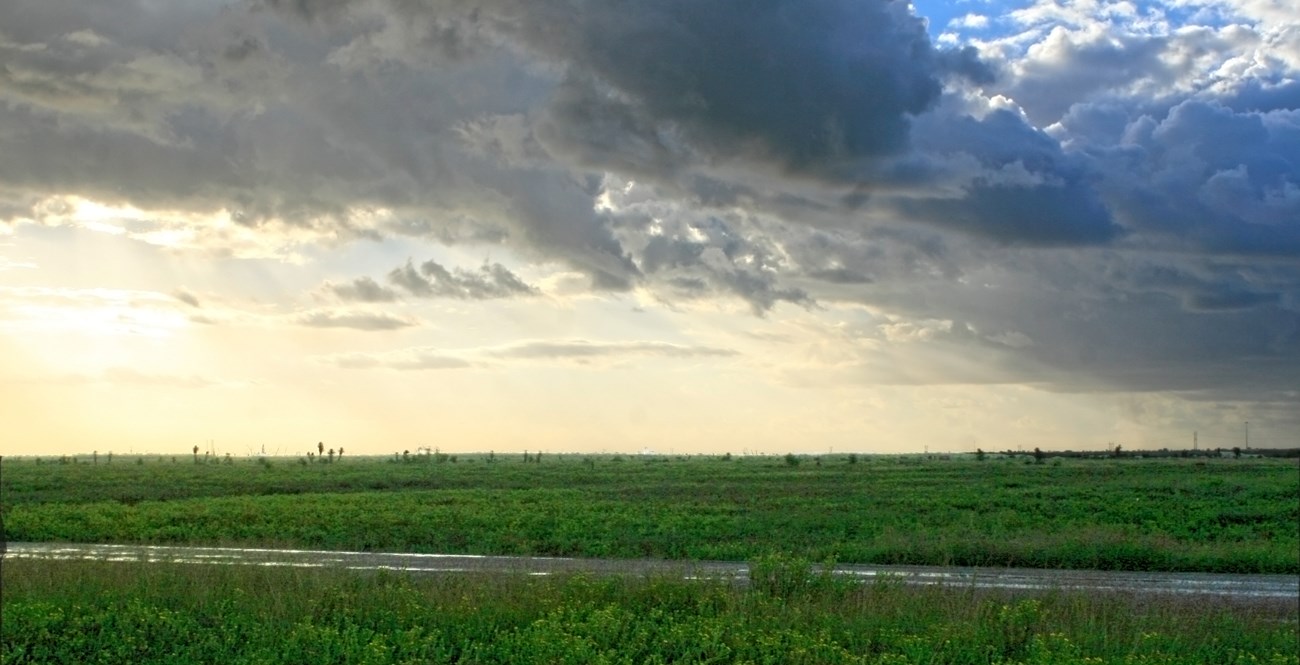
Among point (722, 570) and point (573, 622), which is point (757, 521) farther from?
point (573, 622)

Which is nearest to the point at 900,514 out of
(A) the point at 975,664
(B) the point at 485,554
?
(B) the point at 485,554

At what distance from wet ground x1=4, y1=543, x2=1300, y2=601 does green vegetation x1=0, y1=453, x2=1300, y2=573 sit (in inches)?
81.6

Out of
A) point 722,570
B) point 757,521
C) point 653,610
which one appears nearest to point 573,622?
point 653,610

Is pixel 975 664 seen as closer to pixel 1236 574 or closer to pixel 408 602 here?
pixel 408 602

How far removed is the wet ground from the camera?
68.8 feet

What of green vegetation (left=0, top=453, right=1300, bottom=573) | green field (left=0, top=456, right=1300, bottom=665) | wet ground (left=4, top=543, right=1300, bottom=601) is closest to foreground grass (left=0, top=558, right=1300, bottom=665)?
green field (left=0, top=456, right=1300, bottom=665)

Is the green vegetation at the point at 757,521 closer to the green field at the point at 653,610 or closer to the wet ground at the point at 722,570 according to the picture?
the green field at the point at 653,610

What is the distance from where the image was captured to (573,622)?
1470cm

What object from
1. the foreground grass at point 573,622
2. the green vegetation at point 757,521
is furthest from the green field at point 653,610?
the green vegetation at point 757,521

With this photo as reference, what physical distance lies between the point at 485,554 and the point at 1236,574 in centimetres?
1827

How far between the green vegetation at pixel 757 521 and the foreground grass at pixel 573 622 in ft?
34.3

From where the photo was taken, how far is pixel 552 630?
14.2 m

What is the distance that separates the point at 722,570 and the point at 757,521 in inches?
518

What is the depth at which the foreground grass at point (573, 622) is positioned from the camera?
13.9 meters
